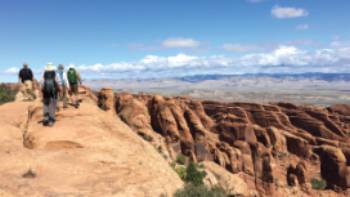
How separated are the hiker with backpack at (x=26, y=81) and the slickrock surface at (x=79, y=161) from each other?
593 cm

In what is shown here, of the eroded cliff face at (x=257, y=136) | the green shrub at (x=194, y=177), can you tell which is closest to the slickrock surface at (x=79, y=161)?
the green shrub at (x=194, y=177)

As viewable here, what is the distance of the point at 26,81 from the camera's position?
23.4m

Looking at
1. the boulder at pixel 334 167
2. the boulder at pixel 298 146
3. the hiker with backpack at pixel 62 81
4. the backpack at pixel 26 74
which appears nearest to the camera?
the hiker with backpack at pixel 62 81

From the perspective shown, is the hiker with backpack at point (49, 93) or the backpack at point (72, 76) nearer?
the hiker with backpack at point (49, 93)

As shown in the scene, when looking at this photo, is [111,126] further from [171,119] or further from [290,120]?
[290,120]

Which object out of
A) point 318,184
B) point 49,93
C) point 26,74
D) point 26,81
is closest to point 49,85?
point 49,93

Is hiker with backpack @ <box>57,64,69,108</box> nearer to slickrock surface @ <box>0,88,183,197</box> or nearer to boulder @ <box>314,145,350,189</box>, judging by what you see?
slickrock surface @ <box>0,88,183,197</box>

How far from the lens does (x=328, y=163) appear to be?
2571 inches

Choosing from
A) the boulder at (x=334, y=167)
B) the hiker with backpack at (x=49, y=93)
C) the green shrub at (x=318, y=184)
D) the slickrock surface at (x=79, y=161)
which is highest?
the hiker with backpack at (x=49, y=93)

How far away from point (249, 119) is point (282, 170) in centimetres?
2456

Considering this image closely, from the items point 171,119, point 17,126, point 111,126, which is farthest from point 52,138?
point 171,119

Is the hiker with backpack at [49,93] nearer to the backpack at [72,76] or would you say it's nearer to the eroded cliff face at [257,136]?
the backpack at [72,76]

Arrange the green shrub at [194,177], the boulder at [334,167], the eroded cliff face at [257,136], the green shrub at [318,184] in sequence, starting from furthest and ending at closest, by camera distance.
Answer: the boulder at [334,167] → the eroded cliff face at [257,136] → the green shrub at [318,184] → the green shrub at [194,177]

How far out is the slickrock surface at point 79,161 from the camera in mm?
10844
